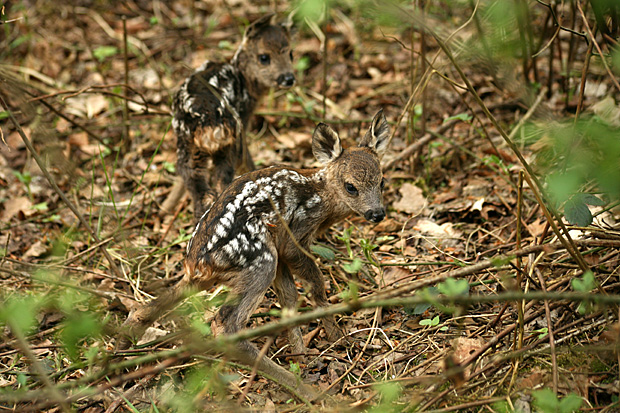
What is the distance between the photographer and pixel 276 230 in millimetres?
4809

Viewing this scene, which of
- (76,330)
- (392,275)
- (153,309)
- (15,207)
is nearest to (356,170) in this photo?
(392,275)

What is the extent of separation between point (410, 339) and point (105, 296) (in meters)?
2.53

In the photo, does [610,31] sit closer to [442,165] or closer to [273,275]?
[442,165]

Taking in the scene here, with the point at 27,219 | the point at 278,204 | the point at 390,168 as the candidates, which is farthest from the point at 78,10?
the point at 278,204

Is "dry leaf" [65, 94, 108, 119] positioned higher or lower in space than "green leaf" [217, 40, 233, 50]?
lower

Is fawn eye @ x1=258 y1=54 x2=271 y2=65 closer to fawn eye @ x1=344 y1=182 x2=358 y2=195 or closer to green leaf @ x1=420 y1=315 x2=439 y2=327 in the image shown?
fawn eye @ x1=344 y1=182 x2=358 y2=195

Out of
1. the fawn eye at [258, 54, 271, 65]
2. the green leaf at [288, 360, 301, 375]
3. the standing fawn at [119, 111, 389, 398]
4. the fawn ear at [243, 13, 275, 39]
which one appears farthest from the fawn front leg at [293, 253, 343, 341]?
the fawn ear at [243, 13, 275, 39]

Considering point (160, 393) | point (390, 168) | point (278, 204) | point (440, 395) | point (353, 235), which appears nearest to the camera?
point (440, 395)

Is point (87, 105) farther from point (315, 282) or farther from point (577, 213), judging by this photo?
point (577, 213)

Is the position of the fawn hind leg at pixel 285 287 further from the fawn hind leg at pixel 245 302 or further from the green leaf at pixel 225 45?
the green leaf at pixel 225 45

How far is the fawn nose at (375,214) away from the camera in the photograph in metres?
5.01

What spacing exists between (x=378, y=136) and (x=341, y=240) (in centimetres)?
119

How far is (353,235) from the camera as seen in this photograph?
6145 mm

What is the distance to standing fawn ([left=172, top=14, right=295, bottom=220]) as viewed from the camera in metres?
6.05
